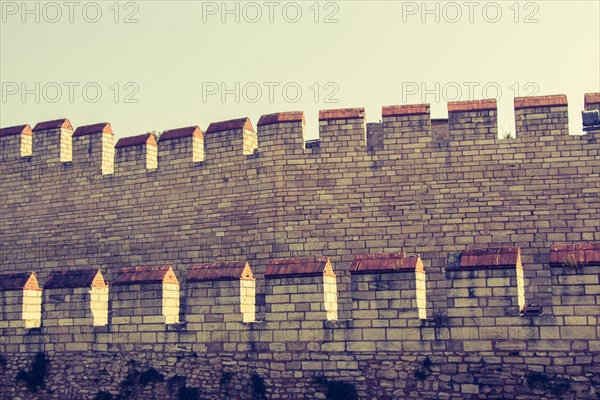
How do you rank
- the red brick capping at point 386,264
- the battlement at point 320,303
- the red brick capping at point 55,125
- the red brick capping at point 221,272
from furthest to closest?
the red brick capping at point 55,125
the red brick capping at point 221,272
the red brick capping at point 386,264
the battlement at point 320,303

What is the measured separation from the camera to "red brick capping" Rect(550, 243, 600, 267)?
11336 mm

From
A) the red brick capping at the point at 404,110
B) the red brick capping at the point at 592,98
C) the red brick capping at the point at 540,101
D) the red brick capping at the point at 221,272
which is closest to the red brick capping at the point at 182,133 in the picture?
the red brick capping at the point at 404,110

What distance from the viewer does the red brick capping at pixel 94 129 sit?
17.5 meters

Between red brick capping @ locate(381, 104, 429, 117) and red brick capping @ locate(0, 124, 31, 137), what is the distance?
6.98 m

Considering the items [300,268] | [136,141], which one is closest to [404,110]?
[300,268]

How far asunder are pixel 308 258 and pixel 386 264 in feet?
3.75

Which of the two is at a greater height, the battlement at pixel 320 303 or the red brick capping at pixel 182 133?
the red brick capping at pixel 182 133

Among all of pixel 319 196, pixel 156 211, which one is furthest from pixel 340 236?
pixel 156 211

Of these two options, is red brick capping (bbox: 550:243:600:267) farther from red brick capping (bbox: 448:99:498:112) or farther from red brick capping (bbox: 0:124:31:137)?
red brick capping (bbox: 0:124:31:137)

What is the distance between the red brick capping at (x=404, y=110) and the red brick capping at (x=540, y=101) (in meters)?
1.46

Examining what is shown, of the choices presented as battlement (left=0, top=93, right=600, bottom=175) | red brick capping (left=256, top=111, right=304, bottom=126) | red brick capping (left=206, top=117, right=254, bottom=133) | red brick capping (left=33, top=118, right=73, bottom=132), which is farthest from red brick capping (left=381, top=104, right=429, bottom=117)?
red brick capping (left=33, top=118, right=73, bottom=132)

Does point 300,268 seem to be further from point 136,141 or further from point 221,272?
point 136,141

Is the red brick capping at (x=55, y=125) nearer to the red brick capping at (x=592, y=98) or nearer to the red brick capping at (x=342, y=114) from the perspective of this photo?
the red brick capping at (x=342, y=114)

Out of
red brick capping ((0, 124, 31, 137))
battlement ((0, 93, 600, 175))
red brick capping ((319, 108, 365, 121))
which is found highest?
red brick capping ((0, 124, 31, 137))
